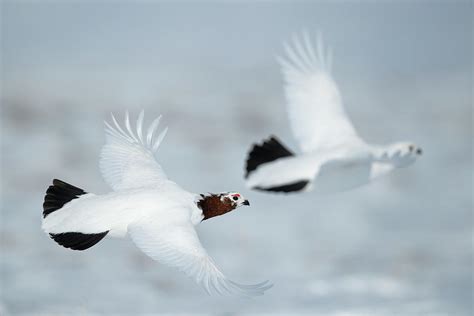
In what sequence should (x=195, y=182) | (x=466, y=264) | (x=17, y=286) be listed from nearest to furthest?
(x=17, y=286), (x=466, y=264), (x=195, y=182)

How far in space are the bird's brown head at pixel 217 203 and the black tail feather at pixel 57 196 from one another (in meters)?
0.80

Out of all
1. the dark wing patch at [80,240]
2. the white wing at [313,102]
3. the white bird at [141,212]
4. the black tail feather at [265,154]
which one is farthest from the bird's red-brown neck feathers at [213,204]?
the white wing at [313,102]

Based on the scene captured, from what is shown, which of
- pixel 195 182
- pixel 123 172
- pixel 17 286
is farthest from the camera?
pixel 195 182

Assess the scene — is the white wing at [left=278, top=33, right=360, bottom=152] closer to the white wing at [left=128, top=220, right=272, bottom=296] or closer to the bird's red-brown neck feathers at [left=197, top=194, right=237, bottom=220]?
the bird's red-brown neck feathers at [left=197, top=194, right=237, bottom=220]

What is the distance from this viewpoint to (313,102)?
764 centimetres

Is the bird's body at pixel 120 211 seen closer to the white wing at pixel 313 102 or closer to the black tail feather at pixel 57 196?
the black tail feather at pixel 57 196

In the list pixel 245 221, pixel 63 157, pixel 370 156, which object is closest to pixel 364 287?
pixel 370 156

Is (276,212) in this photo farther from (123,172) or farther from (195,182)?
(123,172)

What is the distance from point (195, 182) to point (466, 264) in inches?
130

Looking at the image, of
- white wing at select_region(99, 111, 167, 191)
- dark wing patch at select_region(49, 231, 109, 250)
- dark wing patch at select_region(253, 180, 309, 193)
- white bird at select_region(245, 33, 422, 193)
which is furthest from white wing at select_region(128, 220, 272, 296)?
white bird at select_region(245, 33, 422, 193)

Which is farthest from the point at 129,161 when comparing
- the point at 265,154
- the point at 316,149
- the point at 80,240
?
the point at 316,149

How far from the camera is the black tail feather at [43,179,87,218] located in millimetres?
5379

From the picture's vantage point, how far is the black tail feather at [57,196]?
5379 millimetres

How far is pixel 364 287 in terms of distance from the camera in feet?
22.1
